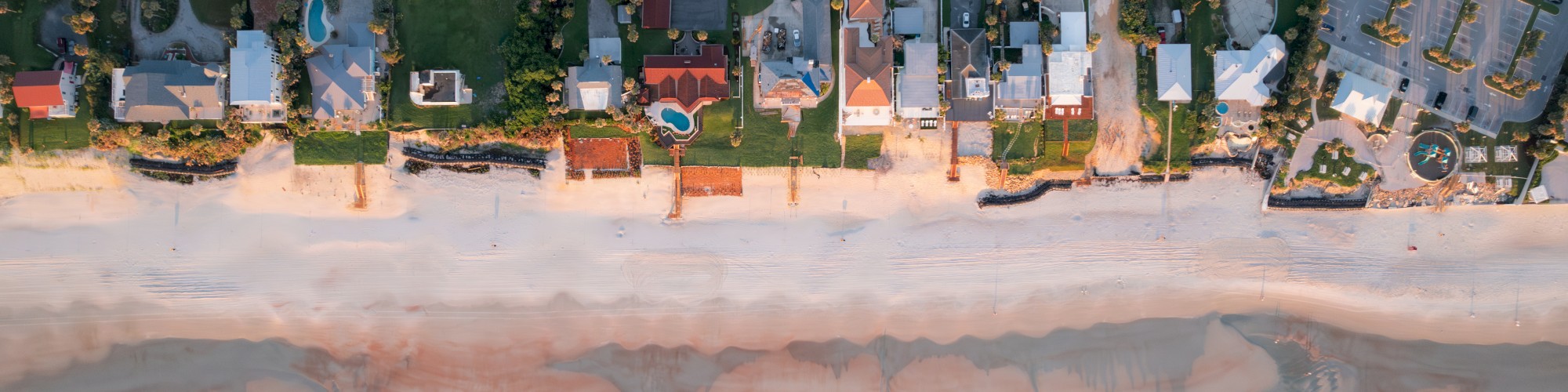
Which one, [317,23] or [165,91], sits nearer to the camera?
[165,91]

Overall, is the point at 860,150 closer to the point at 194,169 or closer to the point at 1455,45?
the point at 1455,45

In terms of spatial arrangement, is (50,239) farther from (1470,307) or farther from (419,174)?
(1470,307)

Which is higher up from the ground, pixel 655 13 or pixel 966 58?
pixel 655 13

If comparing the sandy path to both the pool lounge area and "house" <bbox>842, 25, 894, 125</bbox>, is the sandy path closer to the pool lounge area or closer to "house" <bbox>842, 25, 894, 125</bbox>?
"house" <bbox>842, 25, 894, 125</bbox>

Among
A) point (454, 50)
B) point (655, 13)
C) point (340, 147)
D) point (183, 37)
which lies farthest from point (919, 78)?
point (183, 37)

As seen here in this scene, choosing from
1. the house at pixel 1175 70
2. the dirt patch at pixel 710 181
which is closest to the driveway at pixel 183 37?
the dirt patch at pixel 710 181

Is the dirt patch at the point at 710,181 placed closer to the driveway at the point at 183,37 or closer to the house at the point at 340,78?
the house at the point at 340,78
